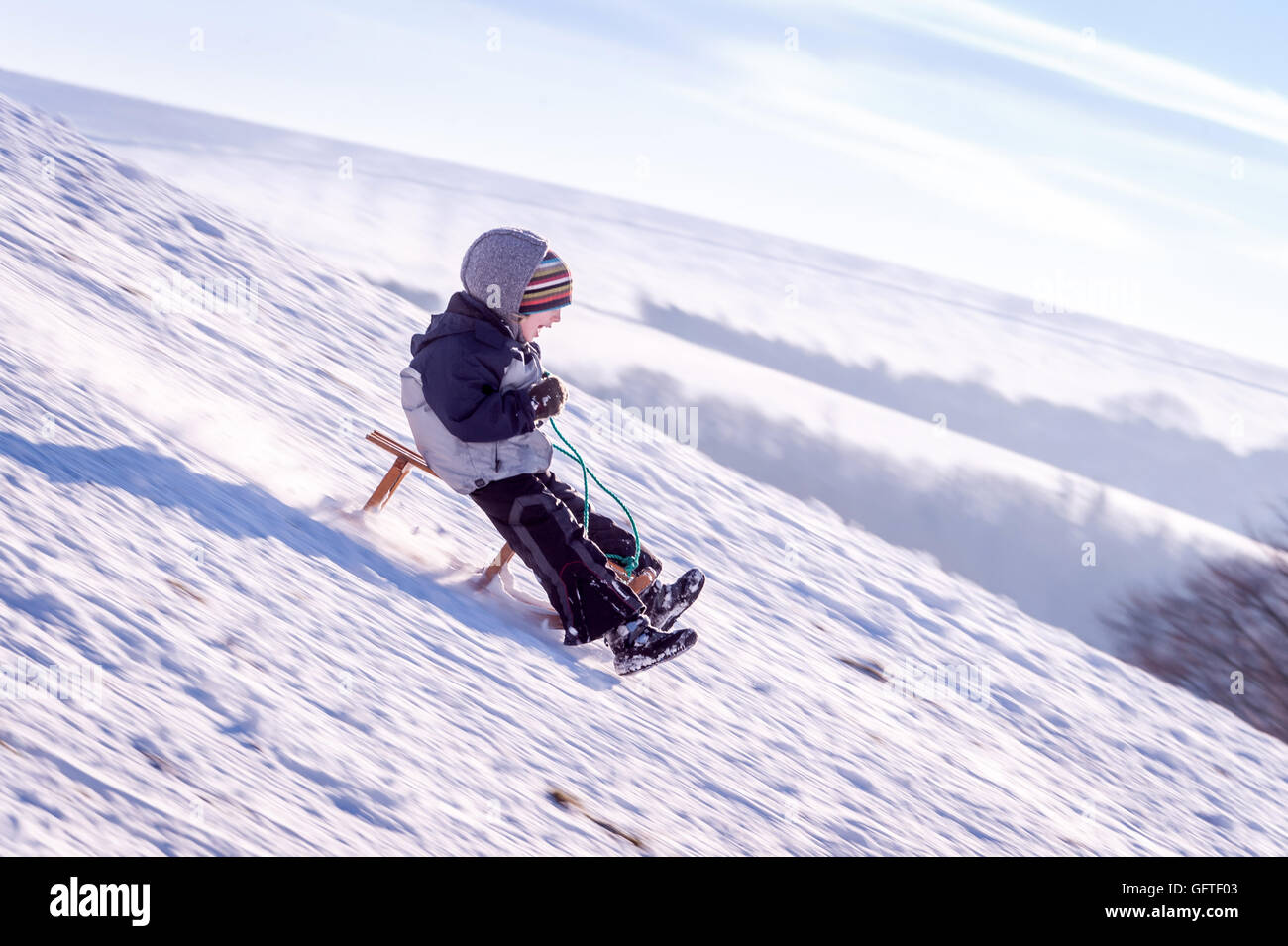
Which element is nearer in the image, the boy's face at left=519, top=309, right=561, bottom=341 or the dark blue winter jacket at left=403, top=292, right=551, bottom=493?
the dark blue winter jacket at left=403, top=292, right=551, bottom=493

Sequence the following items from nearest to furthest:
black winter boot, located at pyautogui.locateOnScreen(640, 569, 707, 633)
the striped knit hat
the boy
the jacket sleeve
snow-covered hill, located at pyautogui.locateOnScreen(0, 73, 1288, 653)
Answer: the jacket sleeve, the boy, the striped knit hat, black winter boot, located at pyautogui.locateOnScreen(640, 569, 707, 633), snow-covered hill, located at pyautogui.locateOnScreen(0, 73, 1288, 653)

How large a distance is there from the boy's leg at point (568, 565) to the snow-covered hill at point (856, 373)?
9477 cm

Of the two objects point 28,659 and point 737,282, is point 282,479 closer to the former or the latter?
point 28,659

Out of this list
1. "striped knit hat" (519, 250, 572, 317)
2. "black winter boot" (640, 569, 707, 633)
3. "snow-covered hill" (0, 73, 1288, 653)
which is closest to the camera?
"striped knit hat" (519, 250, 572, 317)

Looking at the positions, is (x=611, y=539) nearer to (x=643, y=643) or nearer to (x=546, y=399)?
(x=643, y=643)

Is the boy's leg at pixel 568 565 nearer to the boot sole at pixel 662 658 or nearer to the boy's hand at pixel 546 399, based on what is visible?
the boot sole at pixel 662 658

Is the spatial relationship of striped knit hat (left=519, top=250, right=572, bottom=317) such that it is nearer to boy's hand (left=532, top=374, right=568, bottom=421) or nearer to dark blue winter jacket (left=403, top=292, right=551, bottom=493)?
dark blue winter jacket (left=403, top=292, right=551, bottom=493)

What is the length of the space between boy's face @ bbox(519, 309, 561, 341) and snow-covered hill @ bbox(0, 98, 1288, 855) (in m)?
1.06

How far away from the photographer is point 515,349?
3.88m

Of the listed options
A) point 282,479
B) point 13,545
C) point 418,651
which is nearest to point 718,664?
point 418,651

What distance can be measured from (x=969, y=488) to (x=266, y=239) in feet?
442

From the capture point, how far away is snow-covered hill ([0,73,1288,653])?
11488cm

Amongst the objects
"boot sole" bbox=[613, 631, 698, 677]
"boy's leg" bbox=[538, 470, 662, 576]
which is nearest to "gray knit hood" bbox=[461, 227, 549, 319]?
"boy's leg" bbox=[538, 470, 662, 576]

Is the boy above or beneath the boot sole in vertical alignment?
above
